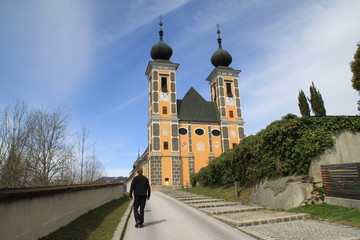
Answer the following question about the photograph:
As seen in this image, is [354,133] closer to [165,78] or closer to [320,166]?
[320,166]

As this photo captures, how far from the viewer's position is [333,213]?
7359 millimetres

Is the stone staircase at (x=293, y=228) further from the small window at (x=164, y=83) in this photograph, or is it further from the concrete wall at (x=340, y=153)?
the small window at (x=164, y=83)

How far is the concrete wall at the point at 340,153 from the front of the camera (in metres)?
9.23

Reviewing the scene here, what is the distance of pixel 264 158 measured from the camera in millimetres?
11219

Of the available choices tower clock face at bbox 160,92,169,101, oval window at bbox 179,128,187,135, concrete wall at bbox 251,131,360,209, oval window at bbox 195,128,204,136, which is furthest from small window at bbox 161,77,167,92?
concrete wall at bbox 251,131,360,209

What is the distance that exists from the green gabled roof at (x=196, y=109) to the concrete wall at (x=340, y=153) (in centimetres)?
3026

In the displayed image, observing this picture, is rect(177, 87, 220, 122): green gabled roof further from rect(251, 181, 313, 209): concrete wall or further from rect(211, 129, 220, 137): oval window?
rect(251, 181, 313, 209): concrete wall

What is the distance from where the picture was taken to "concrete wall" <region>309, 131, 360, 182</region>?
923 cm

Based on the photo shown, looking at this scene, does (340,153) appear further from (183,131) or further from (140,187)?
(183,131)

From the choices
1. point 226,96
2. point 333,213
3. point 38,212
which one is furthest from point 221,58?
point 38,212

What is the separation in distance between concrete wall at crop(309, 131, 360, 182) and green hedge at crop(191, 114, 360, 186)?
0.19 meters

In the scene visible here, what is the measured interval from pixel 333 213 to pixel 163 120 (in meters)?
31.5

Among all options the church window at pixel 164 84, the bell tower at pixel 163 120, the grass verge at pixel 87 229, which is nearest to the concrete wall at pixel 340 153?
the grass verge at pixel 87 229

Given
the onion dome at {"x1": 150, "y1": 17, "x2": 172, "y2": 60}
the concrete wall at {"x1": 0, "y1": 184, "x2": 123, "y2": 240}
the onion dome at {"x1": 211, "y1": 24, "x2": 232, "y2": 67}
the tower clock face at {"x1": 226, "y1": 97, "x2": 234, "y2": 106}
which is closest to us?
the concrete wall at {"x1": 0, "y1": 184, "x2": 123, "y2": 240}
